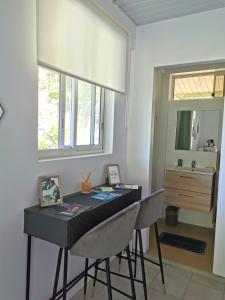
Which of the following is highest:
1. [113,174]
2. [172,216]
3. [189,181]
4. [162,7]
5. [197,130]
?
[162,7]

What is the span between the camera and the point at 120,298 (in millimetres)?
2049

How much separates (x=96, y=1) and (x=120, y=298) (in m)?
2.56

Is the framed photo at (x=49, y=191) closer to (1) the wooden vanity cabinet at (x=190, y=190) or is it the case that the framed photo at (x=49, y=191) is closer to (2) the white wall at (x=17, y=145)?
(2) the white wall at (x=17, y=145)

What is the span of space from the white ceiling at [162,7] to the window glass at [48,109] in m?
1.07

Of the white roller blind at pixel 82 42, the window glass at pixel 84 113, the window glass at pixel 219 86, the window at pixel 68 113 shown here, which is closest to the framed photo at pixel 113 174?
the window at pixel 68 113

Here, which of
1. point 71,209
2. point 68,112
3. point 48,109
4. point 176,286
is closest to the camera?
point 71,209

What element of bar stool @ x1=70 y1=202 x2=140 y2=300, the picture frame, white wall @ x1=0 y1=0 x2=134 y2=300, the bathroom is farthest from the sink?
white wall @ x1=0 y1=0 x2=134 y2=300

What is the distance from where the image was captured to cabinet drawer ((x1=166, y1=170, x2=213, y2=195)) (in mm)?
3287

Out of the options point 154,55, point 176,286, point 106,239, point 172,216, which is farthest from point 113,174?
point 172,216

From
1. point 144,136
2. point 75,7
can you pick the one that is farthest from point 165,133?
point 75,7

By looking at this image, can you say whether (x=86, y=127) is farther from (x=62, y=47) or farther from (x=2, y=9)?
(x=2, y=9)

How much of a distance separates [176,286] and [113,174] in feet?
4.01

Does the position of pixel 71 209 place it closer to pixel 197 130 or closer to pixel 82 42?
pixel 82 42

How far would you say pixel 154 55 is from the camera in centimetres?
265
